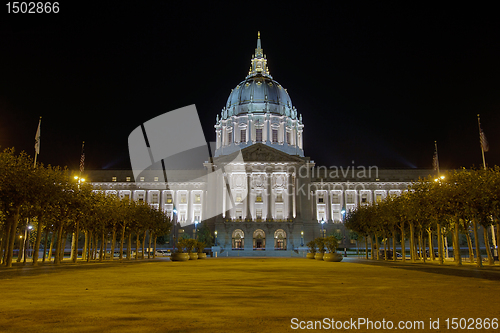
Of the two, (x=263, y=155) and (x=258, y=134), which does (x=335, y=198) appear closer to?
(x=263, y=155)

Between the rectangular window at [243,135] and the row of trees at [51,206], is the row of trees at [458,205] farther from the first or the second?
the rectangular window at [243,135]

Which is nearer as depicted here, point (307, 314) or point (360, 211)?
point (307, 314)

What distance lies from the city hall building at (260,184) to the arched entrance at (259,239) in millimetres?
221

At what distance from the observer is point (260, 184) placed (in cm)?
10706

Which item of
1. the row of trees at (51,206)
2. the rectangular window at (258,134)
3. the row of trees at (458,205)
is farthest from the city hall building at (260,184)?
the row of trees at (458,205)

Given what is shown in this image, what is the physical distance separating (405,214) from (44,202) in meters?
34.6

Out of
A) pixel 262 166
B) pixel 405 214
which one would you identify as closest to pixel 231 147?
pixel 262 166

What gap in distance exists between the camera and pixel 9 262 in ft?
110

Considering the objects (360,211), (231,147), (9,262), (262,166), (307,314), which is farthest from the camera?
(231,147)

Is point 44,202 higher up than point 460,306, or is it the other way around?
point 44,202

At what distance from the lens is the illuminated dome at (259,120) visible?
123188 millimetres

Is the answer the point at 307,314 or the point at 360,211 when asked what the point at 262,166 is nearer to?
the point at 360,211

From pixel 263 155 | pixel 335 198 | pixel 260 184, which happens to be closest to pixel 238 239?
pixel 260 184

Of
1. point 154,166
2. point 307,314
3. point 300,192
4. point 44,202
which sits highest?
point 154,166
